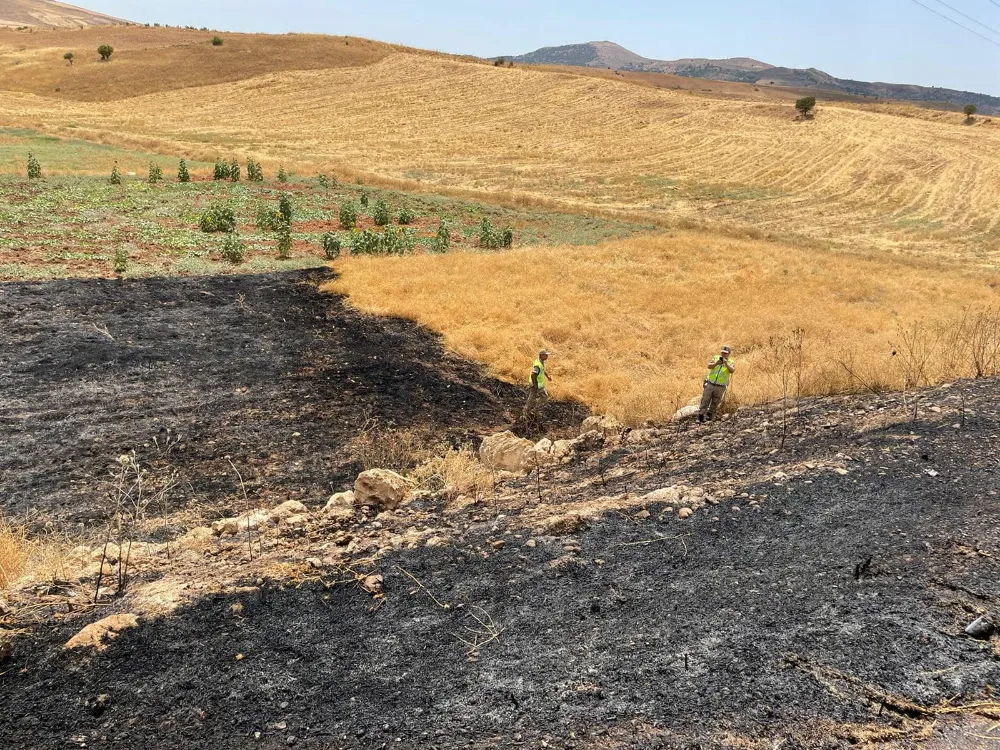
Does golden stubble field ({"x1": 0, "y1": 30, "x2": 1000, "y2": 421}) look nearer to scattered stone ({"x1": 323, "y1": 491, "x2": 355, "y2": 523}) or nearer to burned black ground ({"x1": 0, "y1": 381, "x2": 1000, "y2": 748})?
burned black ground ({"x1": 0, "y1": 381, "x2": 1000, "y2": 748})

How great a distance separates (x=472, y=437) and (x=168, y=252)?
43.6ft

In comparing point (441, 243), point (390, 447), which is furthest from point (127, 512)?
point (441, 243)

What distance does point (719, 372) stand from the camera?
31.7 feet

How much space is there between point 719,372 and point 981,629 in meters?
5.74

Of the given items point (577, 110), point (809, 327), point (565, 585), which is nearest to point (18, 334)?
point (565, 585)

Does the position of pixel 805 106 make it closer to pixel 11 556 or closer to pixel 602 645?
pixel 602 645

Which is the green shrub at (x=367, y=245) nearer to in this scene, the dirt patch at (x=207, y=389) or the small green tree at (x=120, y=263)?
the dirt patch at (x=207, y=389)

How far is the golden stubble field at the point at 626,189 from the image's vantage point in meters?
14.6

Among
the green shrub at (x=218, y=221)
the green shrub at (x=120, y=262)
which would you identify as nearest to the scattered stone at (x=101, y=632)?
the green shrub at (x=120, y=262)

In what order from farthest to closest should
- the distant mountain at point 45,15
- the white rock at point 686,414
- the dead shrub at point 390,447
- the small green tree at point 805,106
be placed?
the distant mountain at point 45,15
the small green tree at point 805,106
the white rock at point 686,414
the dead shrub at point 390,447

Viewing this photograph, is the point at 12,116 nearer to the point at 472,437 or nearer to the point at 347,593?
the point at 472,437

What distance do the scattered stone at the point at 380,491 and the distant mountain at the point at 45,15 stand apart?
16090 cm

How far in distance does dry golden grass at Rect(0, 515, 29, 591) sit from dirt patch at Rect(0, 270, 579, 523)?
3.46ft

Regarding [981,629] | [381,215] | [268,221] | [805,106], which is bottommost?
[981,629]
